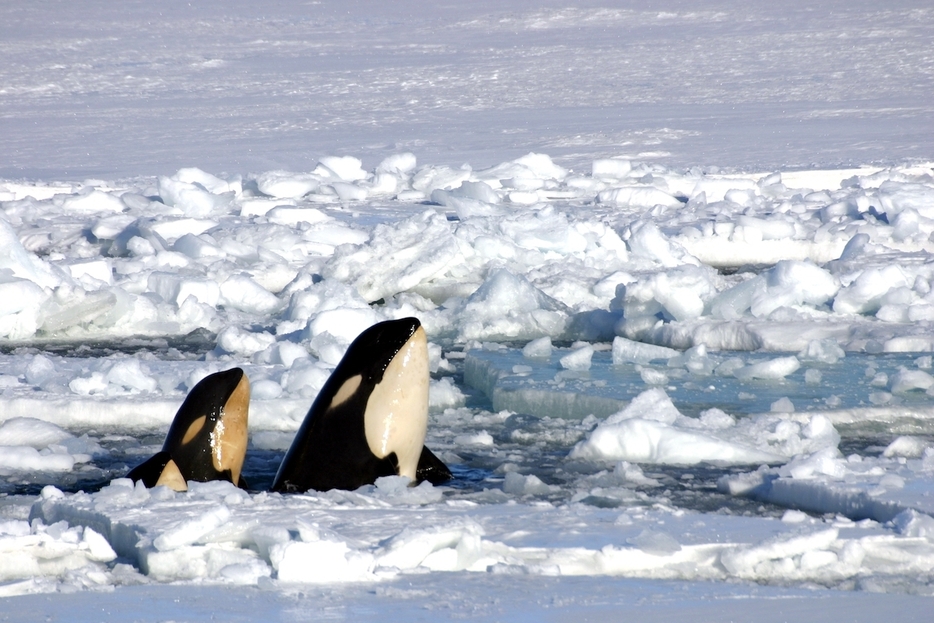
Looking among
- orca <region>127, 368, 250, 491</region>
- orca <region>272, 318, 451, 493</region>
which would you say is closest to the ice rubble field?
orca <region>272, 318, 451, 493</region>

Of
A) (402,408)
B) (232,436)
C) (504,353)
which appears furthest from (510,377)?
(232,436)

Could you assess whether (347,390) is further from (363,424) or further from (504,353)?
(504,353)

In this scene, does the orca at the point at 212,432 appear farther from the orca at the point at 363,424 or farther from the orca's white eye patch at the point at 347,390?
the orca's white eye patch at the point at 347,390

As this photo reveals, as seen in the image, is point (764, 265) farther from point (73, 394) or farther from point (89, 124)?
point (89, 124)

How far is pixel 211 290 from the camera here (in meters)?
7.30

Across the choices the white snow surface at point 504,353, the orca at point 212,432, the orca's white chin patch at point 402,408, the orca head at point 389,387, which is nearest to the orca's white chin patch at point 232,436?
the orca at point 212,432

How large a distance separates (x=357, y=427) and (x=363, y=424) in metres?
0.02

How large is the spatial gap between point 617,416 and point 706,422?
380 millimetres

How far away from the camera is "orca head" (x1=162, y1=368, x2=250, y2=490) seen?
3.96 meters

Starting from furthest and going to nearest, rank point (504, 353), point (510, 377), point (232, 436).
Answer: point (504, 353)
point (510, 377)
point (232, 436)

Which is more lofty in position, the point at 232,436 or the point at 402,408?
the point at 402,408

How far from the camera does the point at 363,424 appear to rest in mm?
3879

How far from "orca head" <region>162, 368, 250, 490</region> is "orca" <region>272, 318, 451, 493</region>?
220mm

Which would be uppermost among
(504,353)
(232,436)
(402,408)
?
(402,408)
